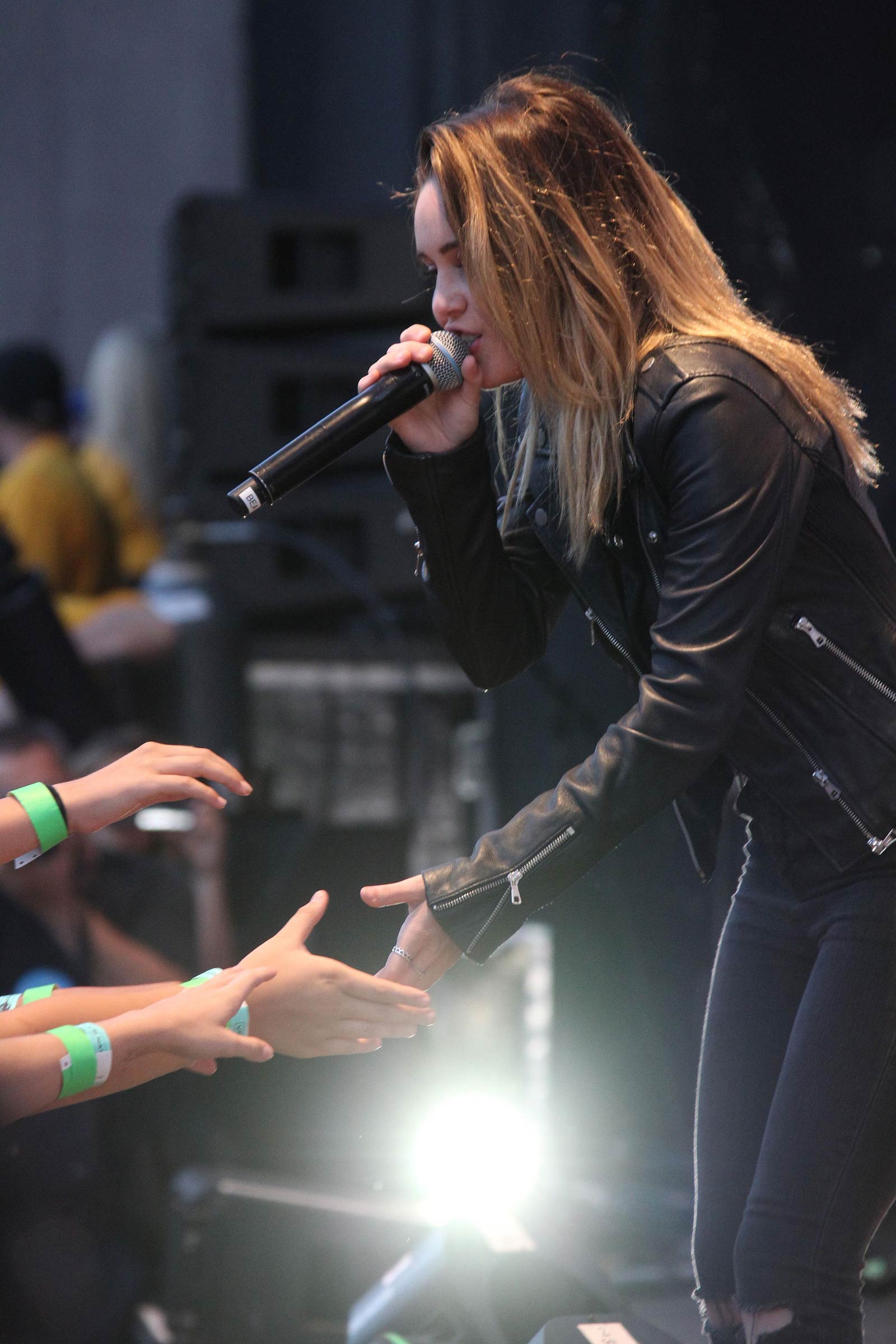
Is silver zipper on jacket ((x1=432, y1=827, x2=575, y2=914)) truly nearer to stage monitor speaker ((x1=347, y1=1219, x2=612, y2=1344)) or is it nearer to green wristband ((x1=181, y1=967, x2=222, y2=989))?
green wristband ((x1=181, y1=967, x2=222, y2=989))

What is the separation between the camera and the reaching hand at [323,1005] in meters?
1.32

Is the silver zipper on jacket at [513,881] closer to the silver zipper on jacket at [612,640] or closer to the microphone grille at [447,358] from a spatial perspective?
the silver zipper on jacket at [612,640]

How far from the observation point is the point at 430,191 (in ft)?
4.43

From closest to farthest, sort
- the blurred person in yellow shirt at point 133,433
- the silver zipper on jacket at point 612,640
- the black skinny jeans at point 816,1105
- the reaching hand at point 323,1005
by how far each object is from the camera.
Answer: the black skinny jeans at point 816,1105
the reaching hand at point 323,1005
the silver zipper on jacket at point 612,640
the blurred person in yellow shirt at point 133,433

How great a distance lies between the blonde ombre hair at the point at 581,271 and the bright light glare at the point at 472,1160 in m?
1.09

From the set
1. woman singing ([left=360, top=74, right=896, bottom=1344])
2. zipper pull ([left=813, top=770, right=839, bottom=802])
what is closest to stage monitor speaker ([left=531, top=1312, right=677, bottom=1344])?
woman singing ([left=360, top=74, right=896, bottom=1344])

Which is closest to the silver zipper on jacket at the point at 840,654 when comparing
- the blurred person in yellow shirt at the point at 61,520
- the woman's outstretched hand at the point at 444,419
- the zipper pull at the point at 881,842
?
the zipper pull at the point at 881,842

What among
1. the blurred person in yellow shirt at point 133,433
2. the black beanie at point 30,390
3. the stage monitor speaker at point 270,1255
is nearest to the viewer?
the stage monitor speaker at point 270,1255

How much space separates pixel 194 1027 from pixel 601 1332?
59 centimetres

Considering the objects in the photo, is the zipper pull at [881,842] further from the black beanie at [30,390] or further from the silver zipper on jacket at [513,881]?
the black beanie at [30,390]

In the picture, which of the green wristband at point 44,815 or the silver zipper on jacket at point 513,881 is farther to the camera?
the green wristband at point 44,815

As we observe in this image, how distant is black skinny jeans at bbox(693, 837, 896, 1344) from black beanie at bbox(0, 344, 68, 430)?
3.12 meters

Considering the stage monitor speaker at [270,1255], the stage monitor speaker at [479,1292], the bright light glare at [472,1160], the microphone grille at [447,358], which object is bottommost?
the stage monitor speaker at [270,1255]

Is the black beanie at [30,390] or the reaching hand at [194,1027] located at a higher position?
the reaching hand at [194,1027]
